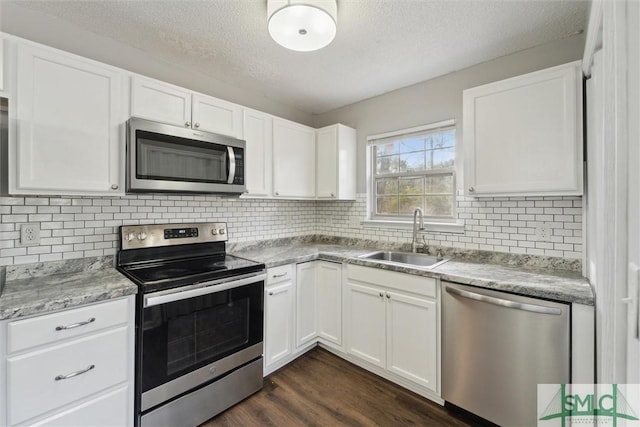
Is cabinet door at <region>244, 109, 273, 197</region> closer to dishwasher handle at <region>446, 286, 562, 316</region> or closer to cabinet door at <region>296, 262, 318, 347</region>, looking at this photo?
cabinet door at <region>296, 262, 318, 347</region>

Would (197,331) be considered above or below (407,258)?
below

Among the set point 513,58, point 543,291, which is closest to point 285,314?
point 543,291

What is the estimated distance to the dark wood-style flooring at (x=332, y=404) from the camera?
181cm

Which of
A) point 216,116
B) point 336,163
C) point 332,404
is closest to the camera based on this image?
point 332,404

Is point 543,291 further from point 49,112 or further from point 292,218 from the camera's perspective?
point 49,112

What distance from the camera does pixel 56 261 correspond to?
1770 millimetres

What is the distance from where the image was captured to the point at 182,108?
2.05 m

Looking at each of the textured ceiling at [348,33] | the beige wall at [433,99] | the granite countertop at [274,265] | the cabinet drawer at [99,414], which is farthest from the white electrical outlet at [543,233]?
the cabinet drawer at [99,414]

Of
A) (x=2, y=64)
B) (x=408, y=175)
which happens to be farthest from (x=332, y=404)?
(x=2, y=64)

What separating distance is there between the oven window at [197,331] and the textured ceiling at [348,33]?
1.75 m

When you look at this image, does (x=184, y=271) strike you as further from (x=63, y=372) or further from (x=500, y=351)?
(x=500, y=351)

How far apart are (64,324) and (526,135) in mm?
2796

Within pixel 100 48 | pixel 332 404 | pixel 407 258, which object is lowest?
pixel 332 404

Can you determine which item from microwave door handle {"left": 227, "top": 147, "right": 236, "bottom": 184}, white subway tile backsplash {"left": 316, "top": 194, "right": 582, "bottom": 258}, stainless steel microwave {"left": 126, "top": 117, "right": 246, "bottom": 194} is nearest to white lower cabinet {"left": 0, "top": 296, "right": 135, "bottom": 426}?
stainless steel microwave {"left": 126, "top": 117, "right": 246, "bottom": 194}
